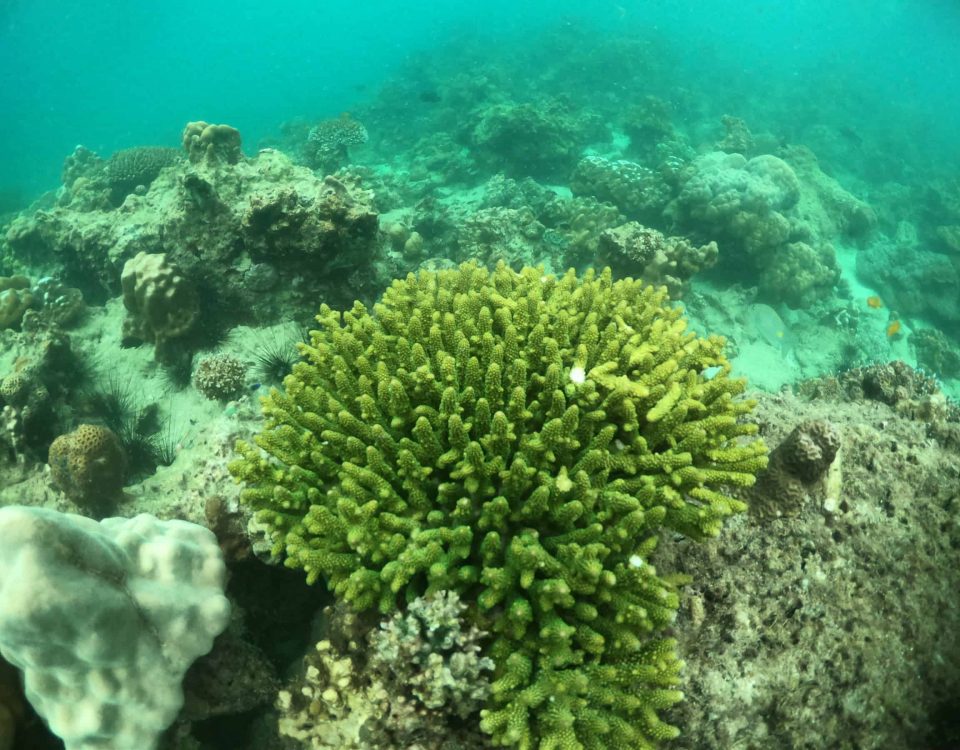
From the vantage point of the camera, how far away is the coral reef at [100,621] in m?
2.82

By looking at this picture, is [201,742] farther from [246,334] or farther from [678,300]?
[678,300]

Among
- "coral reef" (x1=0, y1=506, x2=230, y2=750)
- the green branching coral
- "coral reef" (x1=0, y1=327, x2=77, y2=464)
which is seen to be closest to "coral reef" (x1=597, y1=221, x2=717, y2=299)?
the green branching coral

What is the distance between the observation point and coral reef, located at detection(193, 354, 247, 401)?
6.80m

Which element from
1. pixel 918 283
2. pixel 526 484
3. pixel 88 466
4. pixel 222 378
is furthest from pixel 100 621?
pixel 918 283

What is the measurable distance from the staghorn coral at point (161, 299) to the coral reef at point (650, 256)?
712 centimetres

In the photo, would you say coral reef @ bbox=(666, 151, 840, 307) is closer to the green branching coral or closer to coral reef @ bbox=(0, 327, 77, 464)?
the green branching coral

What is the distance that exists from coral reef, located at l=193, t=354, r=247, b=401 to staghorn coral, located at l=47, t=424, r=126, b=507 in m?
1.21

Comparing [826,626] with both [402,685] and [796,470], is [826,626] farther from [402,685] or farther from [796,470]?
[402,685]

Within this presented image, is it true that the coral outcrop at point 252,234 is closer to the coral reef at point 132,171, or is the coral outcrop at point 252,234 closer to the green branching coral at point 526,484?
the green branching coral at point 526,484

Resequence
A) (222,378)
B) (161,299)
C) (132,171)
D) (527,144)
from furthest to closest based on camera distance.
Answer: (527,144) → (132,171) → (161,299) → (222,378)

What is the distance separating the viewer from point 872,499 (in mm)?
4156

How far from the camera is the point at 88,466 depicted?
570 centimetres

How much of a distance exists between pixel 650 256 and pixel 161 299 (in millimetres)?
8053

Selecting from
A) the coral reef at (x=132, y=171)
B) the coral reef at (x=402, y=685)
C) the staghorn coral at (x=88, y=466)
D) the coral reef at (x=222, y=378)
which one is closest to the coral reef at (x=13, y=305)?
the coral reef at (x=222, y=378)
